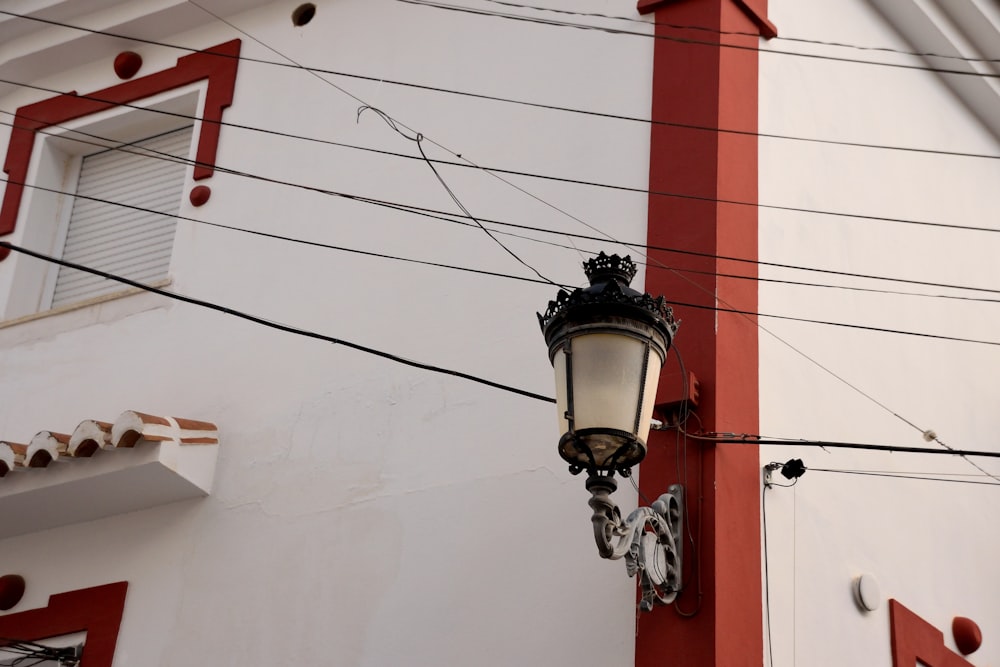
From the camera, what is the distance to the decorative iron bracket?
17.3 feet

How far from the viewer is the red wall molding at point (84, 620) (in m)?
7.53

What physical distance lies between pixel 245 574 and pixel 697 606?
2.36m

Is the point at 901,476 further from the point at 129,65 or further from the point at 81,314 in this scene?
the point at 129,65

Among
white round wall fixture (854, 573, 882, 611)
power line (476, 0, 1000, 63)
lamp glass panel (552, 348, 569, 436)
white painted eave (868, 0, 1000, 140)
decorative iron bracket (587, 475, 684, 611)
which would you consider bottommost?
decorative iron bracket (587, 475, 684, 611)

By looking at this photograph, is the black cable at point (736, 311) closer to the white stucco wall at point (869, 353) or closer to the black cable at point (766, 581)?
the white stucco wall at point (869, 353)

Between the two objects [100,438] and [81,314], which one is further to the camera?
[81,314]

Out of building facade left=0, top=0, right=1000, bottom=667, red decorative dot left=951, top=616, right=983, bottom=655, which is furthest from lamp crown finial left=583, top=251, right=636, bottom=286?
red decorative dot left=951, top=616, right=983, bottom=655

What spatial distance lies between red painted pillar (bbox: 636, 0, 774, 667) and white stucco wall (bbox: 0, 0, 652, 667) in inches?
7.0

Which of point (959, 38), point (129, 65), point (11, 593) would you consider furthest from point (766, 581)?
point (129, 65)

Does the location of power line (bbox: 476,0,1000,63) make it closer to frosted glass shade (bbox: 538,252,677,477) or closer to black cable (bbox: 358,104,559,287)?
black cable (bbox: 358,104,559,287)

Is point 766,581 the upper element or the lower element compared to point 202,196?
lower

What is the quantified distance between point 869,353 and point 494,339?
6.20 ft

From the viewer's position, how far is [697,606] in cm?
596

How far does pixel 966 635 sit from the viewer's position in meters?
A: 7.46
